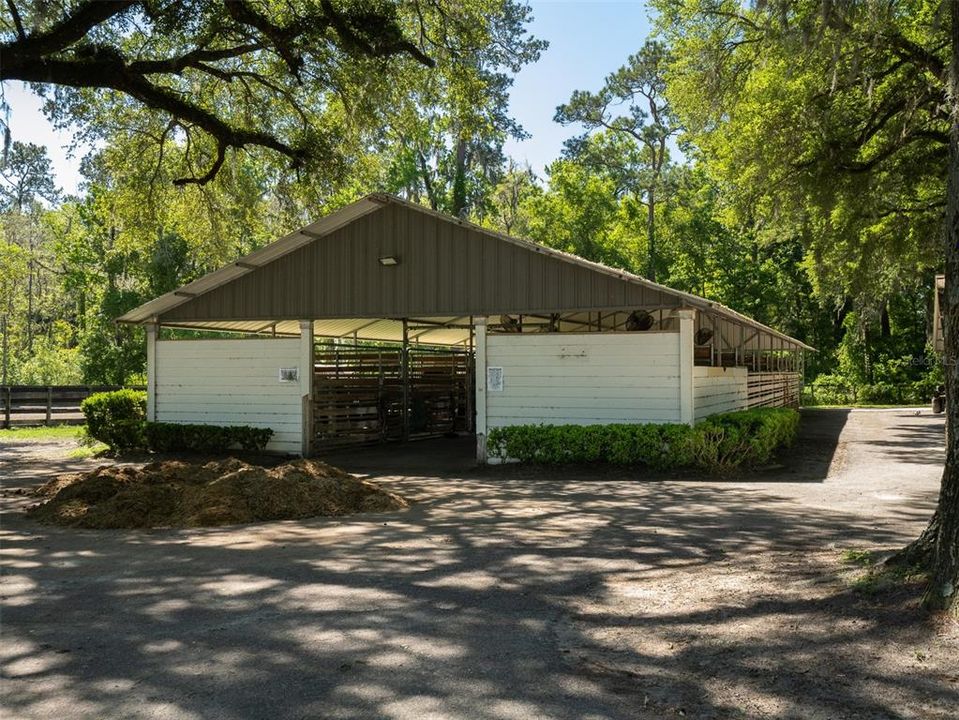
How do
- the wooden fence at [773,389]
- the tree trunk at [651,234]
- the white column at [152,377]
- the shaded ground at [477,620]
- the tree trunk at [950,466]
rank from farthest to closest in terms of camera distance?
the tree trunk at [651,234] < the wooden fence at [773,389] < the white column at [152,377] < the tree trunk at [950,466] < the shaded ground at [477,620]

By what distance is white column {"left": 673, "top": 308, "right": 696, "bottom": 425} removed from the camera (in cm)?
1358

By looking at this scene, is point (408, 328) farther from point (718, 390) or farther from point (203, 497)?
point (203, 497)

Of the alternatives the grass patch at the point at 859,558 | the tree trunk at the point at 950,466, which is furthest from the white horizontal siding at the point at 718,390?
the tree trunk at the point at 950,466

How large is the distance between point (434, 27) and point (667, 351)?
7.56 m

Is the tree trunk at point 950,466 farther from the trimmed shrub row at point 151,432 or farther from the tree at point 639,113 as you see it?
the tree at point 639,113

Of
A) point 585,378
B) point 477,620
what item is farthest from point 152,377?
point 477,620

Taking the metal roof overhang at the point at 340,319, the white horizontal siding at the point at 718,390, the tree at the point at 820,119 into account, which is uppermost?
the tree at the point at 820,119

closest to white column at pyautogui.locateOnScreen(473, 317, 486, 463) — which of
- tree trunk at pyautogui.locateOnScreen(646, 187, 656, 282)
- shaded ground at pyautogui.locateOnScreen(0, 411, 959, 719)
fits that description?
shaded ground at pyautogui.locateOnScreen(0, 411, 959, 719)

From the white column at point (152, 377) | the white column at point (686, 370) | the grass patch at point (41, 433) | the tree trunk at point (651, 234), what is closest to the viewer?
the white column at point (686, 370)

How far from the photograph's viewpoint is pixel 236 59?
17641 millimetres

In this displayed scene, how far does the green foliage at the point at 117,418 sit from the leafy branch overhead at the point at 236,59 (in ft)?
15.8

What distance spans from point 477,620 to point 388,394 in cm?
1512

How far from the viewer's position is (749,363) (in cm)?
2259

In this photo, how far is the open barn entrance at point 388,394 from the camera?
17.8m
